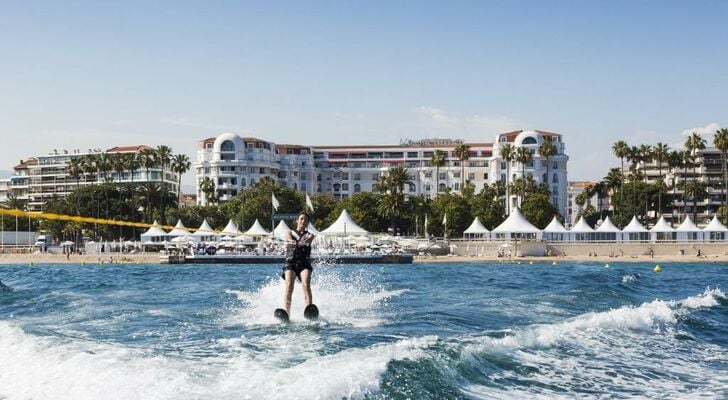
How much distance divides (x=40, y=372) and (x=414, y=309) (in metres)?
10.3

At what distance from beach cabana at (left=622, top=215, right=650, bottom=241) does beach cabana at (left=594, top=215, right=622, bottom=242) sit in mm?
772

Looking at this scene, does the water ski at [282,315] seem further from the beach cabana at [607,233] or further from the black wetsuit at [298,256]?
the beach cabana at [607,233]

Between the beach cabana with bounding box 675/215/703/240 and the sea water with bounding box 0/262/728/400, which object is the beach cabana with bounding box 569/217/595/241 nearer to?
the beach cabana with bounding box 675/215/703/240

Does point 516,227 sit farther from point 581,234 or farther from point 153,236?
point 153,236

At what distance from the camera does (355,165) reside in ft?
566

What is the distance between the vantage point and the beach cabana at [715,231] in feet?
288

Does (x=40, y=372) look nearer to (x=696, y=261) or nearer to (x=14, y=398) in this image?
(x=14, y=398)

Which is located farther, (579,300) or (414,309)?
(579,300)

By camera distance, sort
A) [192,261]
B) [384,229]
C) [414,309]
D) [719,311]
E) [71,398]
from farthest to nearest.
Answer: [384,229], [192,261], [719,311], [414,309], [71,398]

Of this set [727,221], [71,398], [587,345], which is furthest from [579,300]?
[727,221]

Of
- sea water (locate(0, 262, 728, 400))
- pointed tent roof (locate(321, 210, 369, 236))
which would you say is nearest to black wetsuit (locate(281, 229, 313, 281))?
sea water (locate(0, 262, 728, 400))

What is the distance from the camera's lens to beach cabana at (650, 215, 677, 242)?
89250 millimetres

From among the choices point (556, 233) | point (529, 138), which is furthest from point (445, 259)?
point (529, 138)

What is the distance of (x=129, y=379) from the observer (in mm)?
10727
